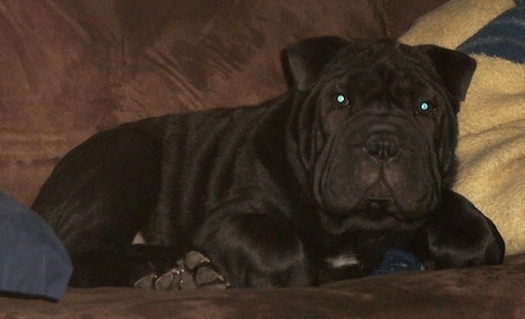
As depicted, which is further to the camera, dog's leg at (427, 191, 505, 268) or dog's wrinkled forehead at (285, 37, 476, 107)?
dog's wrinkled forehead at (285, 37, 476, 107)

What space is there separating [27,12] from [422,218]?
1.16 m

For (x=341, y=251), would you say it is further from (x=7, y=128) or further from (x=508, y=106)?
(x=7, y=128)

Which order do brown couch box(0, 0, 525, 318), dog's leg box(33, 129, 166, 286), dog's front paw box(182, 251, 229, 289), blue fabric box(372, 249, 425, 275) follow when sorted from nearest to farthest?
dog's front paw box(182, 251, 229, 289)
dog's leg box(33, 129, 166, 286)
blue fabric box(372, 249, 425, 275)
brown couch box(0, 0, 525, 318)

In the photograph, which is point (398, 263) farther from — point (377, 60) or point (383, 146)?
point (377, 60)

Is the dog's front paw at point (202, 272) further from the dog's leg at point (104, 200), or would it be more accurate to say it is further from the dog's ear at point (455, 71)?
the dog's ear at point (455, 71)

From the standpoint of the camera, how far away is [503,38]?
2.86 metres

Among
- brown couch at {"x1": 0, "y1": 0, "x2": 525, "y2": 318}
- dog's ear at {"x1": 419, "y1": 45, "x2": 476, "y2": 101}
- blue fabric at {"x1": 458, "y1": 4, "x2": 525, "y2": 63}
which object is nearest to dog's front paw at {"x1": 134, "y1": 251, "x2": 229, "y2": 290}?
brown couch at {"x1": 0, "y1": 0, "x2": 525, "y2": 318}

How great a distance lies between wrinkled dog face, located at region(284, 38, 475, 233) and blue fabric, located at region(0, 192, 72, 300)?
2.79 feet

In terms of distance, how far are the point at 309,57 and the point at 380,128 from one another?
0.97 feet

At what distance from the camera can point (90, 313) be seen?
5.04 ft

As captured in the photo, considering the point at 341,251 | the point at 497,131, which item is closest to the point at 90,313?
the point at 341,251

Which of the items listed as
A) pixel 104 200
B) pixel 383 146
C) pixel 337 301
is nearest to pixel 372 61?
pixel 383 146

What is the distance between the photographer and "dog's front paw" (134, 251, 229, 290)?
2.16 meters

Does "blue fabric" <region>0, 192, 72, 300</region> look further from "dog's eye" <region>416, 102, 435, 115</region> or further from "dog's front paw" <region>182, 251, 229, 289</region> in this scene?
"dog's eye" <region>416, 102, 435, 115</region>
